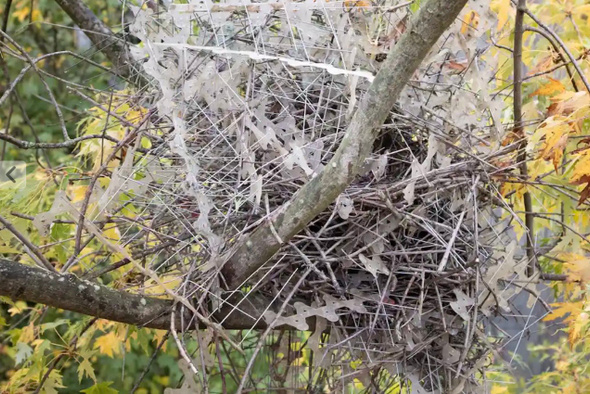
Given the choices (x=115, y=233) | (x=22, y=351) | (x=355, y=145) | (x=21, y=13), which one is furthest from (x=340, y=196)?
(x=21, y=13)

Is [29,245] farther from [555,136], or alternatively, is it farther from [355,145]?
[555,136]

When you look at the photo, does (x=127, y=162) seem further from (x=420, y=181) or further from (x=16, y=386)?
(x=16, y=386)

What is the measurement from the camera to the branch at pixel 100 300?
0.99m

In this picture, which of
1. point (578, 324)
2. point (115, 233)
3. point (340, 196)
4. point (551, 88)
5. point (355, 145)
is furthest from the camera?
point (115, 233)

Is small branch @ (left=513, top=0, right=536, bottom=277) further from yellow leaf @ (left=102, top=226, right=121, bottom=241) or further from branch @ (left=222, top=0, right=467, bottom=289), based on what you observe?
yellow leaf @ (left=102, top=226, right=121, bottom=241)

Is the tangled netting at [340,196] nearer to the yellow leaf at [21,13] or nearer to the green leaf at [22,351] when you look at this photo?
the green leaf at [22,351]

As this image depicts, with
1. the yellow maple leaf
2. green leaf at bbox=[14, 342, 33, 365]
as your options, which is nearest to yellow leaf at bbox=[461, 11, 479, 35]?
the yellow maple leaf

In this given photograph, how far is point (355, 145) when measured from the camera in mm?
986

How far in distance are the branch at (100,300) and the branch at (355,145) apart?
3.6 inches

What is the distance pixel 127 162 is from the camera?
1.21 m

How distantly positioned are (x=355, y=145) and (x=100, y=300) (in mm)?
480

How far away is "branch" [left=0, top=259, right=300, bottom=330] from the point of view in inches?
39.0

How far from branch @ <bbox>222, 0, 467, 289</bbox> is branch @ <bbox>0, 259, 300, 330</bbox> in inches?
3.6

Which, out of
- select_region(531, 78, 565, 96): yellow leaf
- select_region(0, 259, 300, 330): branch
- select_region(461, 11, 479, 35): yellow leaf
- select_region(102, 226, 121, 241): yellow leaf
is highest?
select_region(461, 11, 479, 35): yellow leaf
